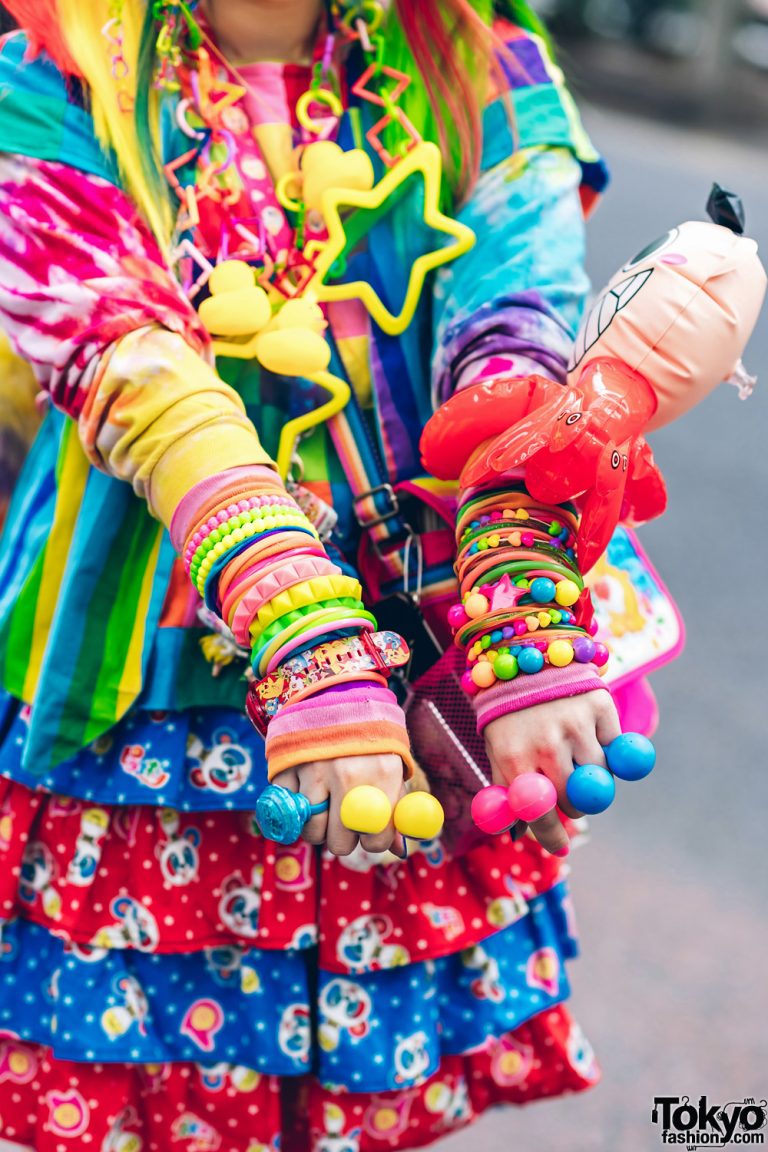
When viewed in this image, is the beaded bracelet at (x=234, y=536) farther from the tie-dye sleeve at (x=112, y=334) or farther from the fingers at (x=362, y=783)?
the fingers at (x=362, y=783)

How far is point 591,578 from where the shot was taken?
1206 mm

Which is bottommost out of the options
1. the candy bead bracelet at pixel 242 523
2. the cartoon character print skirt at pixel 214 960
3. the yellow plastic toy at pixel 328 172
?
the cartoon character print skirt at pixel 214 960

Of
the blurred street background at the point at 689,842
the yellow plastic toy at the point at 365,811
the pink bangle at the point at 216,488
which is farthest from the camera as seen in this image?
the blurred street background at the point at 689,842

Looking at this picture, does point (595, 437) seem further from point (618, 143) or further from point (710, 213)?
point (618, 143)

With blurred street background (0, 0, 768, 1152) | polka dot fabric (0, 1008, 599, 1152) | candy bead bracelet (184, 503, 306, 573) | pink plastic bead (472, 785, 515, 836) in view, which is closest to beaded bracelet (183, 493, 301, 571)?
candy bead bracelet (184, 503, 306, 573)

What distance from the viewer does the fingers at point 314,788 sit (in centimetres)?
90

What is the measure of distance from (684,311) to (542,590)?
0.79 ft

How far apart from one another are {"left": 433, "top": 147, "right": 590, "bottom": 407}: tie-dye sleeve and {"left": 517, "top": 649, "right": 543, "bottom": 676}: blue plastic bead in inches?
9.7

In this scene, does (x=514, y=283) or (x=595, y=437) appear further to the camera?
(x=514, y=283)

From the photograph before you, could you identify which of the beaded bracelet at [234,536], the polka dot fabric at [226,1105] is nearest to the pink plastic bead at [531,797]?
the beaded bracelet at [234,536]

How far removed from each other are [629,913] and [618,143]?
16.4 ft

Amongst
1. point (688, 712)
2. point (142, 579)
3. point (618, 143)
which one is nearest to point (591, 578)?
point (142, 579)

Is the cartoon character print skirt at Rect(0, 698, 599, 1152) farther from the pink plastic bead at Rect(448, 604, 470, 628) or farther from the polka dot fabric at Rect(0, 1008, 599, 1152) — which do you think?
the pink plastic bead at Rect(448, 604, 470, 628)

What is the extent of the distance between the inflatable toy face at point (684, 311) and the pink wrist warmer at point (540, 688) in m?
0.23
